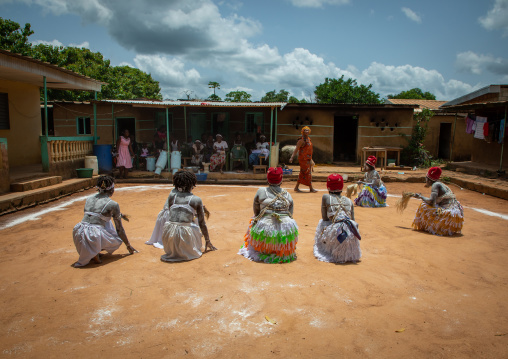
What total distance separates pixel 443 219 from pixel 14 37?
21.2 meters

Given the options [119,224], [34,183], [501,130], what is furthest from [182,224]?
[501,130]

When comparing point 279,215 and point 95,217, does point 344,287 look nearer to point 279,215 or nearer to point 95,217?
point 279,215

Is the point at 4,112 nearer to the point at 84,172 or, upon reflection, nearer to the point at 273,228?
the point at 84,172

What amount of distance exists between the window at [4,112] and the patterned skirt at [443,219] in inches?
524

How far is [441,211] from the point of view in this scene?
638 centimetres

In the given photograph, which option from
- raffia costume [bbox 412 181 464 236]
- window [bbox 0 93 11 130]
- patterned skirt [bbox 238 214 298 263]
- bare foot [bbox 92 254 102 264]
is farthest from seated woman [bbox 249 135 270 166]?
bare foot [bbox 92 254 102 264]

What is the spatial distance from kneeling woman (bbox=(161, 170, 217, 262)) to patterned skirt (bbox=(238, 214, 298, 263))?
80cm

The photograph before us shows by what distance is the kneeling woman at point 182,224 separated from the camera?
4.89 metres

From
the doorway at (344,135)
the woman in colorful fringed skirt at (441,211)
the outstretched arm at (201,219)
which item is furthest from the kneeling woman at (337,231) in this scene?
the doorway at (344,135)

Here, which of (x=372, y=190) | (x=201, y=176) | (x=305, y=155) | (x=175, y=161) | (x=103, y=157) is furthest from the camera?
(x=103, y=157)

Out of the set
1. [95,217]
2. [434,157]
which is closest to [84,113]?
[95,217]

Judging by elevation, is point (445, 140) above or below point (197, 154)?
above

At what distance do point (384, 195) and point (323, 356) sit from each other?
21.3 feet

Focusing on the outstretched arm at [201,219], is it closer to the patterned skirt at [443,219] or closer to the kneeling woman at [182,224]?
the kneeling woman at [182,224]
